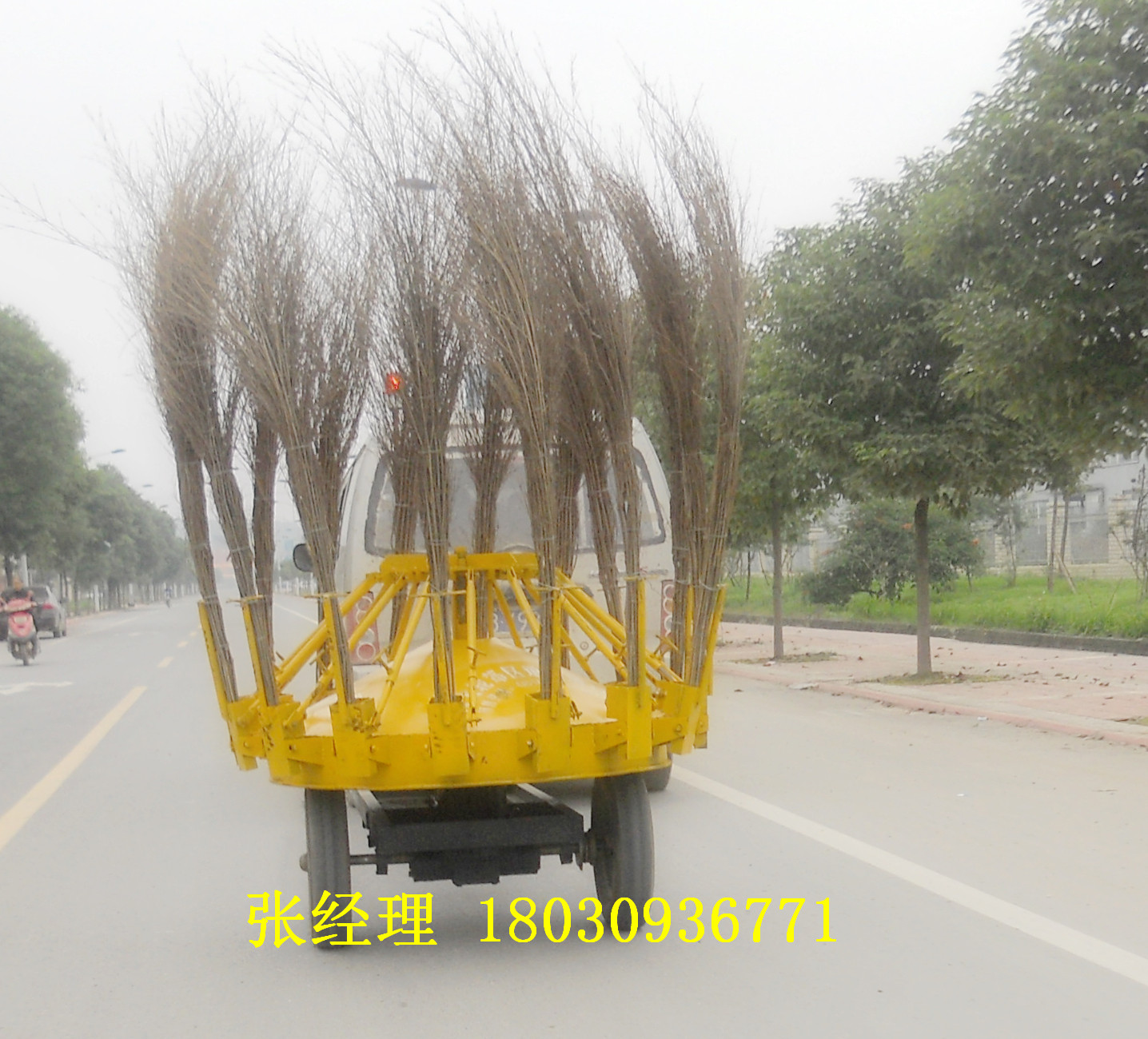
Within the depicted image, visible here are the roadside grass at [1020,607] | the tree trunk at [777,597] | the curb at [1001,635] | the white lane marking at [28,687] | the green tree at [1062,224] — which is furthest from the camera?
the tree trunk at [777,597]

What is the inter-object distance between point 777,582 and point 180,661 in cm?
1016

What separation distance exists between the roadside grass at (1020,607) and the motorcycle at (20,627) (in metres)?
14.3

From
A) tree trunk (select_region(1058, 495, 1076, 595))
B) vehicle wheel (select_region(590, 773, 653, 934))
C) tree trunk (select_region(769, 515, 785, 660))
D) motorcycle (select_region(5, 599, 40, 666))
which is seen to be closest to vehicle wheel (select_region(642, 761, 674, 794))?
vehicle wheel (select_region(590, 773, 653, 934))

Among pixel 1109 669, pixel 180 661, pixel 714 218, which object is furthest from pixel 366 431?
pixel 180 661

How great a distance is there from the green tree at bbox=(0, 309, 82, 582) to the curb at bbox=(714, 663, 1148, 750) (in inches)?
1159

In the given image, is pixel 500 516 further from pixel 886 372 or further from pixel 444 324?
pixel 886 372

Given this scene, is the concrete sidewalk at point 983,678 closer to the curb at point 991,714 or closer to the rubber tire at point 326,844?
the curb at point 991,714

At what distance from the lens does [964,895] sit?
5723 millimetres

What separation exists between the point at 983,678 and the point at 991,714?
10.4ft

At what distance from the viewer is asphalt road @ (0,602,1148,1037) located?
4.34m

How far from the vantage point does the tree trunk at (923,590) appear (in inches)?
595

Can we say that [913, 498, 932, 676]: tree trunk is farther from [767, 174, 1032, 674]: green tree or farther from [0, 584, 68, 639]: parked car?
[0, 584, 68, 639]: parked car

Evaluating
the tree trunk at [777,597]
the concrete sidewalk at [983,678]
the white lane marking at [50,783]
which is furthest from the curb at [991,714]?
the white lane marking at [50,783]

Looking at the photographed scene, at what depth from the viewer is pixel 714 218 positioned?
16.4 feet
